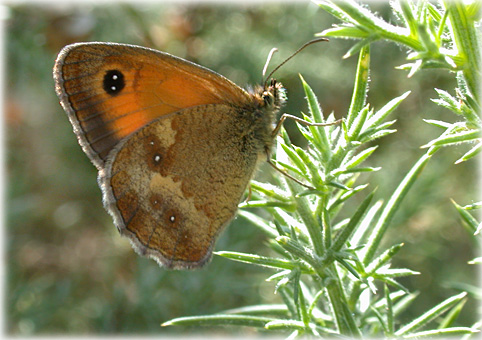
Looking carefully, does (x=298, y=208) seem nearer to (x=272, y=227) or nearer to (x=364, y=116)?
(x=272, y=227)

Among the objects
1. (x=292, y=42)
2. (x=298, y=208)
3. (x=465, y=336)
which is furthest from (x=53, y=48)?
(x=465, y=336)

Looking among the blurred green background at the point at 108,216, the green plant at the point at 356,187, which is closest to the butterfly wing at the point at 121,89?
the green plant at the point at 356,187

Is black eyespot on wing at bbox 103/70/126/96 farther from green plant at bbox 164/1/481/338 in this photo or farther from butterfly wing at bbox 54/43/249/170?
green plant at bbox 164/1/481/338

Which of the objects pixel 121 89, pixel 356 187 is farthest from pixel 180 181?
pixel 356 187

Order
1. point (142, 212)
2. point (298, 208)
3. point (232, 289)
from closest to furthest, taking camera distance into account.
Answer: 1. point (298, 208)
2. point (142, 212)
3. point (232, 289)

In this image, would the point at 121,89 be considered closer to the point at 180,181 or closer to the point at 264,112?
the point at 180,181

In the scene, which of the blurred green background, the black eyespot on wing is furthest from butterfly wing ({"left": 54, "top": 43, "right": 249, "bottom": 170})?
the blurred green background

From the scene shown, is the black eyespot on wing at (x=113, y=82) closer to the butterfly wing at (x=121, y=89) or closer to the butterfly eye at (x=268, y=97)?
the butterfly wing at (x=121, y=89)
